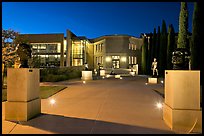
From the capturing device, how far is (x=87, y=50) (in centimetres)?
4541

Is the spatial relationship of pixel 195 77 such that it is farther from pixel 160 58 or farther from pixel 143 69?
pixel 143 69

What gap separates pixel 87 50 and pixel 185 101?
40485 millimetres

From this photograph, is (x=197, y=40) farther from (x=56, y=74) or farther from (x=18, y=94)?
(x=56, y=74)

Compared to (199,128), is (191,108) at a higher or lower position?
higher

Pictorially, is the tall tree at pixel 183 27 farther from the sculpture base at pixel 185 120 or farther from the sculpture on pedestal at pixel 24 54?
the sculpture on pedestal at pixel 24 54

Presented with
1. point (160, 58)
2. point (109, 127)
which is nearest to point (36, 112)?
point (109, 127)

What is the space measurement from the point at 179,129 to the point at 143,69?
3024 centimetres

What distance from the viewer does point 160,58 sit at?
2641cm

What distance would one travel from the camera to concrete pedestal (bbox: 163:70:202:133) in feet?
17.9

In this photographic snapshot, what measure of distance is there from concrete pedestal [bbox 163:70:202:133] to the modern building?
114ft

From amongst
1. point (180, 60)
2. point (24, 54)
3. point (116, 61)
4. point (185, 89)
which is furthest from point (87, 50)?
point (185, 89)

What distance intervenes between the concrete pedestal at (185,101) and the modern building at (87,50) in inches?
1363

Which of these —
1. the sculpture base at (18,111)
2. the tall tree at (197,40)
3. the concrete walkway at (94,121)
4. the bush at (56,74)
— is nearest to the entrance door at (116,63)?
the bush at (56,74)

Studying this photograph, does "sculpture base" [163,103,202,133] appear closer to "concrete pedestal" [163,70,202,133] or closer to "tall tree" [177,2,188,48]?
"concrete pedestal" [163,70,202,133]
